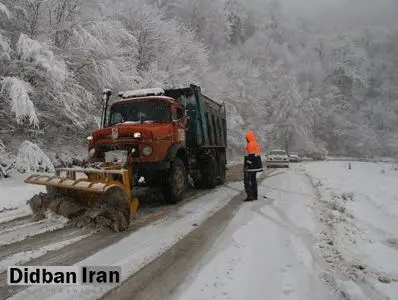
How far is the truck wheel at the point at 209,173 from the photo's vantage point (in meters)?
12.3

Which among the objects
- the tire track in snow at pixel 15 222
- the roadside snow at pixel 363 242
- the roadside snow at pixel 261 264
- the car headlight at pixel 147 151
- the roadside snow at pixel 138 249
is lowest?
the roadside snow at pixel 363 242

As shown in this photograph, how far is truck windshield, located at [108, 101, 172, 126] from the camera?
926 centimetres

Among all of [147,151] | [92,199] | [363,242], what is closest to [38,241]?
[92,199]

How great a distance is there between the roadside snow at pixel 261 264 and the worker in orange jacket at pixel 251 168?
2091 mm

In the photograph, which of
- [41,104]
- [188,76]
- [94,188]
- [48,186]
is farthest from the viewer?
→ [188,76]

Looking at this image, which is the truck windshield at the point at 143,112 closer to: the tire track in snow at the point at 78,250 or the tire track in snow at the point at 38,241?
the tire track in snow at the point at 78,250

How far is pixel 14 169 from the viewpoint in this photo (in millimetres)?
12781

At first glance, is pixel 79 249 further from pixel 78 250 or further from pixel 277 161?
pixel 277 161

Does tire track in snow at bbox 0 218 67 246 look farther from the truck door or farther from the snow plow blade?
the truck door

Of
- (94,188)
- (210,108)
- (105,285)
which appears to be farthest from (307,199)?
(105,285)

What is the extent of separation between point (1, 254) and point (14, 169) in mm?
8552

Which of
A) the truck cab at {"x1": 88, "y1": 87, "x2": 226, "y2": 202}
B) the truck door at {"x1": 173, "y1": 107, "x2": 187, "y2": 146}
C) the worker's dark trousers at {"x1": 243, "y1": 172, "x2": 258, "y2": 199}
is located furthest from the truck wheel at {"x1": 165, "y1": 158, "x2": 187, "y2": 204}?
the worker's dark trousers at {"x1": 243, "y1": 172, "x2": 258, "y2": 199}

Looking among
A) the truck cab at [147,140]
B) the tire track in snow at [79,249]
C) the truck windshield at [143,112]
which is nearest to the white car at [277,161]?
the truck cab at [147,140]

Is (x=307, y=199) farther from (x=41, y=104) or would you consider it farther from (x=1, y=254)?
(x=41, y=104)
